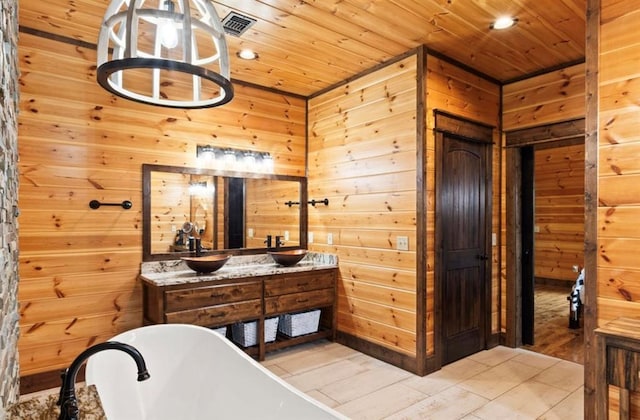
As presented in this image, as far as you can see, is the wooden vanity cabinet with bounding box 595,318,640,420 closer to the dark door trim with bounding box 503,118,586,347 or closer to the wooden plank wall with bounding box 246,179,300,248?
the dark door trim with bounding box 503,118,586,347

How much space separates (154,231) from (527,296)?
12.6 ft

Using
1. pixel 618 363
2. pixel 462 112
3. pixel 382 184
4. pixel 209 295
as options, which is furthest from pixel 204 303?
pixel 462 112

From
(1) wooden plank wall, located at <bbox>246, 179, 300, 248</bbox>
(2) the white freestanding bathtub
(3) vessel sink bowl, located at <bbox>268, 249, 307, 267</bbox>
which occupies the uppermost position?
(1) wooden plank wall, located at <bbox>246, 179, 300, 248</bbox>

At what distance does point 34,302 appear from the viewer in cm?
295

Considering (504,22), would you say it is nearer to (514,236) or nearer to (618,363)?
(514,236)

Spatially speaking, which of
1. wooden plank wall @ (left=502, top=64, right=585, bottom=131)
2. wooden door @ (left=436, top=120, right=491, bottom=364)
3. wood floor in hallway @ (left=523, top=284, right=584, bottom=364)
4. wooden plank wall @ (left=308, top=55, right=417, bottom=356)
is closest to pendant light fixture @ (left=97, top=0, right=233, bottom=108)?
wooden plank wall @ (left=308, top=55, right=417, bottom=356)

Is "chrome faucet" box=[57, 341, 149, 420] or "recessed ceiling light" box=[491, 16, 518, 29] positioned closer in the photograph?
"chrome faucet" box=[57, 341, 149, 420]

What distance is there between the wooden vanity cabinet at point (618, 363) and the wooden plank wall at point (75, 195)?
11.0ft

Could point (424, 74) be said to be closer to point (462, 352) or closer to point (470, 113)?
point (470, 113)

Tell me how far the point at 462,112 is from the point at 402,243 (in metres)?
1.40

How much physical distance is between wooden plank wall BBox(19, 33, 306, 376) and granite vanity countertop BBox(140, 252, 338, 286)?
0.20m

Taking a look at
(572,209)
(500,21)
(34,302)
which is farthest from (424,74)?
(572,209)

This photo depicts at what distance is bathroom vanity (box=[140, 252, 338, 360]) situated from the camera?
3.13 metres

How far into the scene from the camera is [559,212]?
726 cm
